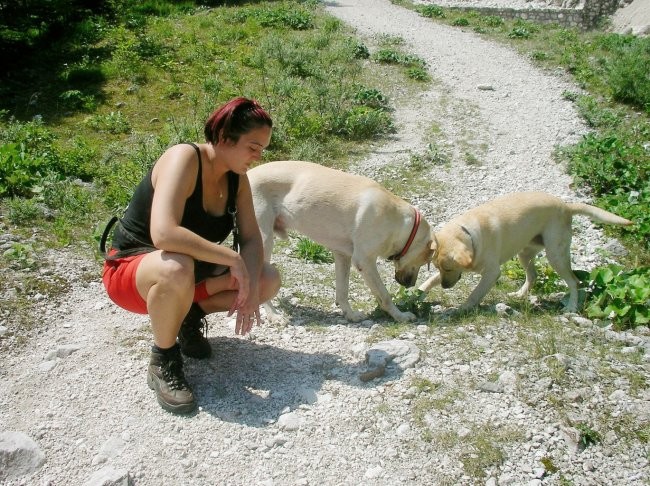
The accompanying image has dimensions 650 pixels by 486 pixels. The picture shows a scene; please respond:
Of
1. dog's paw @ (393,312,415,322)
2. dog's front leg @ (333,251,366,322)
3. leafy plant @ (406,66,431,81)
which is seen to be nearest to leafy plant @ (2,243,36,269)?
dog's front leg @ (333,251,366,322)

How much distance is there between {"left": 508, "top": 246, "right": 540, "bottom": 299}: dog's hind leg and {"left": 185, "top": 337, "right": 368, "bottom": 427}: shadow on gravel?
2547mm

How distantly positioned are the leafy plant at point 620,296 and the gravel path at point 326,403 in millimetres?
→ 215

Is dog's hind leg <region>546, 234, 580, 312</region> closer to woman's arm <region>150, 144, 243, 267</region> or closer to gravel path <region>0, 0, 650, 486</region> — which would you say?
gravel path <region>0, 0, 650, 486</region>

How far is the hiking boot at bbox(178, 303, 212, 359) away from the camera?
427 cm

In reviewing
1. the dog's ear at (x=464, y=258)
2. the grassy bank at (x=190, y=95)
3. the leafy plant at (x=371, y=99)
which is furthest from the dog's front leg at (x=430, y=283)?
the leafy plant at (x=371, y=99)

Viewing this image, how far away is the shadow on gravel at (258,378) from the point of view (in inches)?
155

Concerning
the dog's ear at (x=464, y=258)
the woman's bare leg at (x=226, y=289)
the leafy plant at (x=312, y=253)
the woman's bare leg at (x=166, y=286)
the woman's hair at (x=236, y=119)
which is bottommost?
the leafy plant at (x=312, y=253)

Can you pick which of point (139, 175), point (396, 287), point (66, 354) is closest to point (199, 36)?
point (139, 175)

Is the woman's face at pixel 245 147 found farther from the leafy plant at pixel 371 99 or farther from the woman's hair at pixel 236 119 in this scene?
the leafy plant at pixel 371 99

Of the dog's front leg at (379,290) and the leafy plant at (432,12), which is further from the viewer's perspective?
the leafy plant at (432,12)

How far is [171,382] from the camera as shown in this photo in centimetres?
388

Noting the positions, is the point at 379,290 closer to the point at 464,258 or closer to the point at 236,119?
the point at 464,258

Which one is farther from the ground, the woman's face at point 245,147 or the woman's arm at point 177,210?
the woman's face at point 245,147

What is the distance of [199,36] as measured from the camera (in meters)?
14.2
